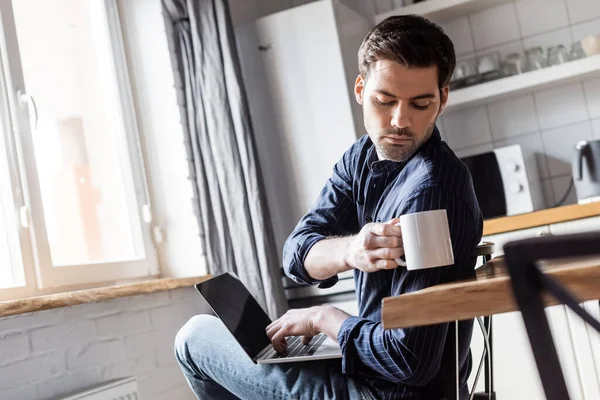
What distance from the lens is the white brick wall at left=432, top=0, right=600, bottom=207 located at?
323 centimetres

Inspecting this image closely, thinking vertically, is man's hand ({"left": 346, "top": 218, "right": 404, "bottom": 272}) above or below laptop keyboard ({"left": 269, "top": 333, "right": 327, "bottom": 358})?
above

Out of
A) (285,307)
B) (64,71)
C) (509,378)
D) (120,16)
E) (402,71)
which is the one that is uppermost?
(120,16)

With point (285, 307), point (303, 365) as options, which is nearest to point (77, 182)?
point (285, 307)

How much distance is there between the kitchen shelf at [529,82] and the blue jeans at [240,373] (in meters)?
1.93

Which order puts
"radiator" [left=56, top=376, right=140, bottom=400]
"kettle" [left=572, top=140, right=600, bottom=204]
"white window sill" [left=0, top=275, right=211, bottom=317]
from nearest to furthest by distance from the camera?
"white window sill" [left=0, top=275, right=211, bottom=317] < "radiator" [left=56, top=376, right=140, bottom=400] < "kettle" [left=572, top=140, right=600, bottom=204]

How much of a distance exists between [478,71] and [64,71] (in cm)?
172

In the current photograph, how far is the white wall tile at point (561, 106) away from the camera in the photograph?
323cm

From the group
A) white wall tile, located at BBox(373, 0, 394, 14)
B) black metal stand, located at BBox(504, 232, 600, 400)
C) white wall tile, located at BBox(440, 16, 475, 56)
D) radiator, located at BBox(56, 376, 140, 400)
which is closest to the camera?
black metal stand, located at BBox(504, 232, 600, 400)

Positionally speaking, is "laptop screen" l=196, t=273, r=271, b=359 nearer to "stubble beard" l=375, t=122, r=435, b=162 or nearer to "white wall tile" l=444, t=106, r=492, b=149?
"stubble beard" l=375, t=122, r=435, b=162

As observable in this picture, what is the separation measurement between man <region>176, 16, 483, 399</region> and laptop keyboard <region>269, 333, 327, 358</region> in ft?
0.07

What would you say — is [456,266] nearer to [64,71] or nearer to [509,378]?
[509,378]

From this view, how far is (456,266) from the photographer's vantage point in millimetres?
1203

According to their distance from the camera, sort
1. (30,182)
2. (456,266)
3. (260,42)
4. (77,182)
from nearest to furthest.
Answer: (456,266)
(30,182)
(77,182)
(260,42)

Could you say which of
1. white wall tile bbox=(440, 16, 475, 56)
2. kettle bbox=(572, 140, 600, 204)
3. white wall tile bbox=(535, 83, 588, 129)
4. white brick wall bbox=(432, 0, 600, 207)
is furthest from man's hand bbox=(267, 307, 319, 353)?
white wall tile bbox=(440, 16, 475, 56)
